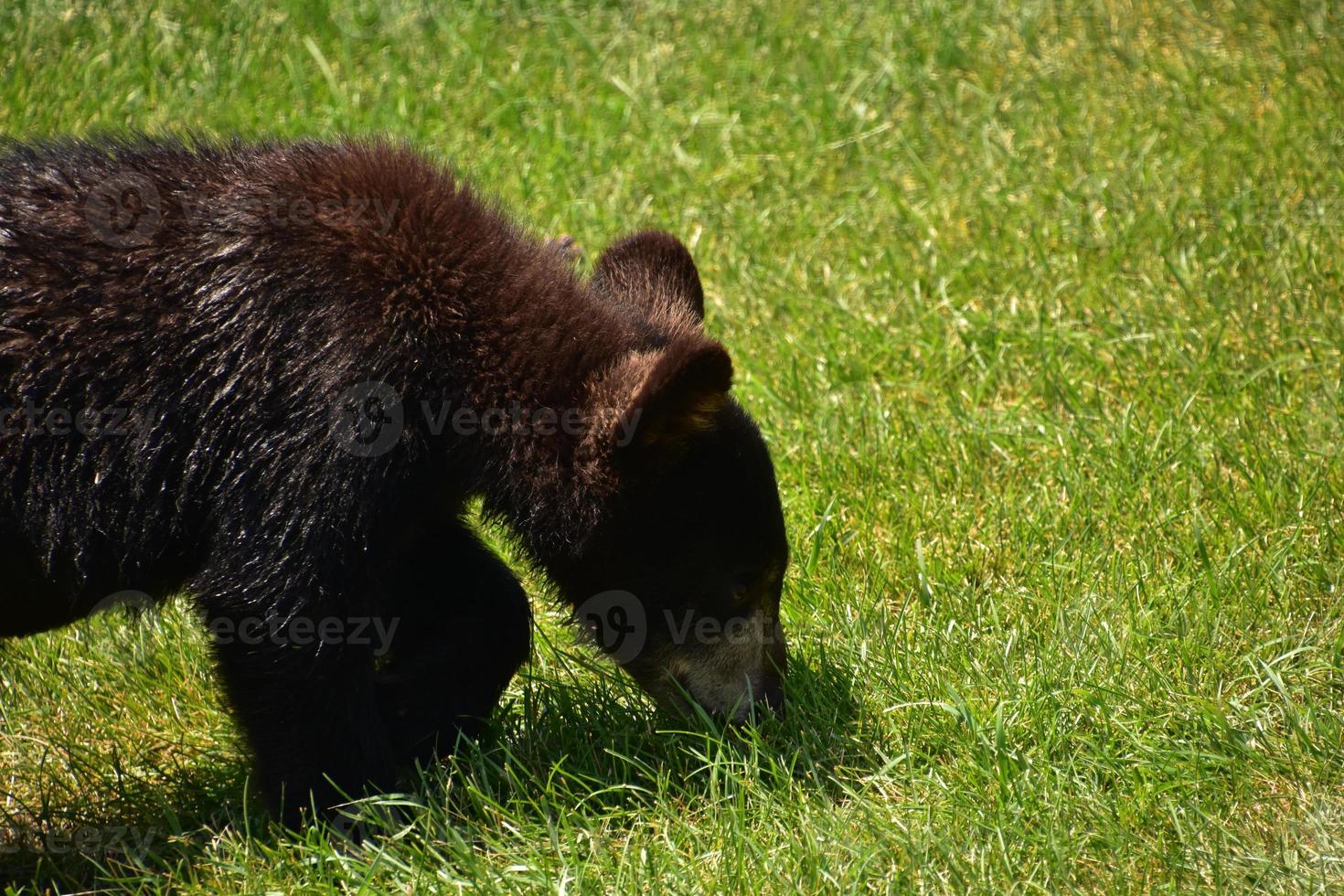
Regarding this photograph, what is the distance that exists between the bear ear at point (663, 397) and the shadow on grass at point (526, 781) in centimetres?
91

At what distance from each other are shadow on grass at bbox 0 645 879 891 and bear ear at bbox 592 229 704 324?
4.06 ft

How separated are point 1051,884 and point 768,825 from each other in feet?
2.46

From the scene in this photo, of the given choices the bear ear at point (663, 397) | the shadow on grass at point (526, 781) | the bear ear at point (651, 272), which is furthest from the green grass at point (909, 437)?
the bear ear at point (663, 397)

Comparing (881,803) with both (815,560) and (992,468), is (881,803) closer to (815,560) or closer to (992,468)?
(815,560)

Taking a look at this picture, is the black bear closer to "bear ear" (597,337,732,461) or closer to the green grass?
"bear ear" (597,337,732,461)

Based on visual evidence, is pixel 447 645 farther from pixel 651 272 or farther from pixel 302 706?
pixel 651 272

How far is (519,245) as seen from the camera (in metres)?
4.36

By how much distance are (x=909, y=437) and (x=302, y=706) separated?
2861 millimetres

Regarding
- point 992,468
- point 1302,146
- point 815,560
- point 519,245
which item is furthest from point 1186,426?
point 519,245

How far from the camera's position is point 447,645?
14.9 ft

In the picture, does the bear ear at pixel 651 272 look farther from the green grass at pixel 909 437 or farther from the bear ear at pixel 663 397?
the bear ear at pixel 663 397

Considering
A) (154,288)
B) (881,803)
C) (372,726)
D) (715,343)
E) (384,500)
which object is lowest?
(881,803)

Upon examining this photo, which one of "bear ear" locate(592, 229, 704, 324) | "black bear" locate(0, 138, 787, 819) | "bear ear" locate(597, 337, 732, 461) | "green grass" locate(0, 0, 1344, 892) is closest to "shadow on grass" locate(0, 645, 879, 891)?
"green grass" locate(0, 0, 1344, 892)

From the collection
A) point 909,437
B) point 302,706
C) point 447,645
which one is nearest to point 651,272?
point 447,645
